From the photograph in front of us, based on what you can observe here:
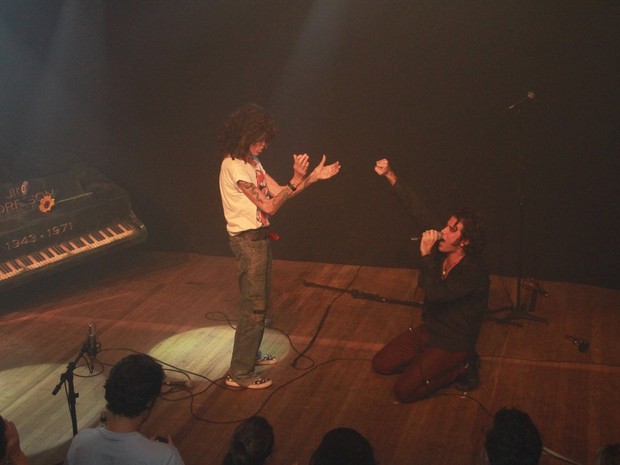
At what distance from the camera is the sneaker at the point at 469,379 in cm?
456

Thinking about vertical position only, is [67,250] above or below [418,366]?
above

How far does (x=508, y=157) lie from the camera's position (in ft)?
19.5

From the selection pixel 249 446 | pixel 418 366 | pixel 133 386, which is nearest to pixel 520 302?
pixel 418 366

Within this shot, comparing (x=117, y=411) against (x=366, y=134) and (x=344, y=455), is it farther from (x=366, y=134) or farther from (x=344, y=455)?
(x=366, y=134)

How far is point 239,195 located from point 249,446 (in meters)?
1.86

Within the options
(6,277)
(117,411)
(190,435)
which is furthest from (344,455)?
(6,277)

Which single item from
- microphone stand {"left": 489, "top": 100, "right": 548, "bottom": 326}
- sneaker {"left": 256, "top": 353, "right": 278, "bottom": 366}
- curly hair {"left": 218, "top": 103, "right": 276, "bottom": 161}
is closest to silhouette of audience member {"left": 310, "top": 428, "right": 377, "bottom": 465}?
curly hair {"left": 218, "top": 103, "right": 276, "bottom": 161}

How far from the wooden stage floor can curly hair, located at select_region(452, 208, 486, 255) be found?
87cm

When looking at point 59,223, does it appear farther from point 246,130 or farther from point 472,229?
point 472,229

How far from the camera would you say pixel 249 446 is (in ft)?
9.54

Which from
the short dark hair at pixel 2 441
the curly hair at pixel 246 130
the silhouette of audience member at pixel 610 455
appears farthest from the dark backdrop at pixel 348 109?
the short dark hair at pixel 2 441

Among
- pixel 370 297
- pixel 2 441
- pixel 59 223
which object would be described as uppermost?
pixel 59 223

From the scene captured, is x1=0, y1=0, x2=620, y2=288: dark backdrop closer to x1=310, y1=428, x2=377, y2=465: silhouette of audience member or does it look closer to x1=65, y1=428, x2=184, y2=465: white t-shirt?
x1=310, y1=428, x2=377, y2=465: silhouette of audience member

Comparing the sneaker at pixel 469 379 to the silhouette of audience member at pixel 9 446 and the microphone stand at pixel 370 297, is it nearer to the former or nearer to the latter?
the microphone stand at pixel 370 297
